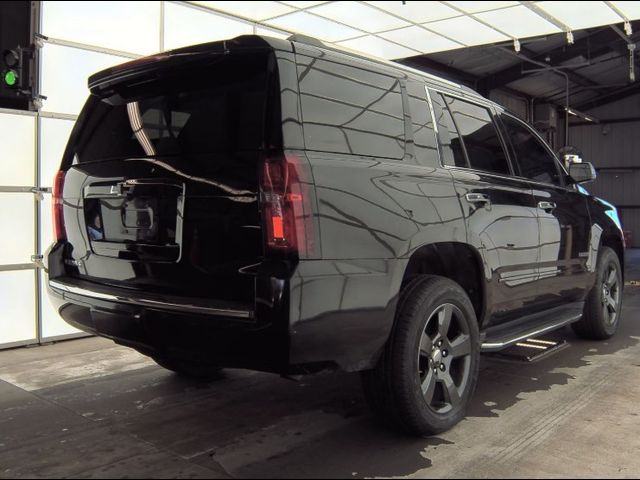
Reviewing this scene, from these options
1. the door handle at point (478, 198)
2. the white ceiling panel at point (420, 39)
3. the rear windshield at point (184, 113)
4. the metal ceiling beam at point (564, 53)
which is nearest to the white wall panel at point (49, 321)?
the rear windshield at point (184, 113)

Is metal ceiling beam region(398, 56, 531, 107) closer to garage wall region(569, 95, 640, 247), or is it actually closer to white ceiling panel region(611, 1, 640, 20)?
white ceiling panel region(611, 1, 640, 20)

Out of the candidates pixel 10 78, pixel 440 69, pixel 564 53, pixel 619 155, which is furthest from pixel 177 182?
pixel 619 155

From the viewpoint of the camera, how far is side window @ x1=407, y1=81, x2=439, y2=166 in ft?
11.1

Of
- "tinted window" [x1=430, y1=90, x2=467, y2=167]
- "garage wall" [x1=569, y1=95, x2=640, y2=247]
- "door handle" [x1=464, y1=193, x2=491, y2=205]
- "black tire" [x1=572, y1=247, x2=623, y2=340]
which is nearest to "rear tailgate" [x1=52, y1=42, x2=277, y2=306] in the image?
"tinted window" [x1=430, y1=90, x2=467, y2=167]

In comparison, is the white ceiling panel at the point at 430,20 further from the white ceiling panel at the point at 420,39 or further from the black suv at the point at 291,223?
the black suv at the point at 291,223

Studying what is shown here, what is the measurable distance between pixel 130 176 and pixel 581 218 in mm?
3892

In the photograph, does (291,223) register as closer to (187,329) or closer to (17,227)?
(187,329)

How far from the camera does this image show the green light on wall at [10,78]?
215 inches

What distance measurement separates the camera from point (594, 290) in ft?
18.4

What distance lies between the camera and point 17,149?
18.8 feet

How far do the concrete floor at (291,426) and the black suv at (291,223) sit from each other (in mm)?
307

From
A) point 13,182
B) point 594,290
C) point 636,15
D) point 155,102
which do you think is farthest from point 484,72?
point 155,102

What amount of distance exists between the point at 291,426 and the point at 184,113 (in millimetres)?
1939

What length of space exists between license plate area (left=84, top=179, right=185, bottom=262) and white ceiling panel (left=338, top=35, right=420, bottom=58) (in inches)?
278
